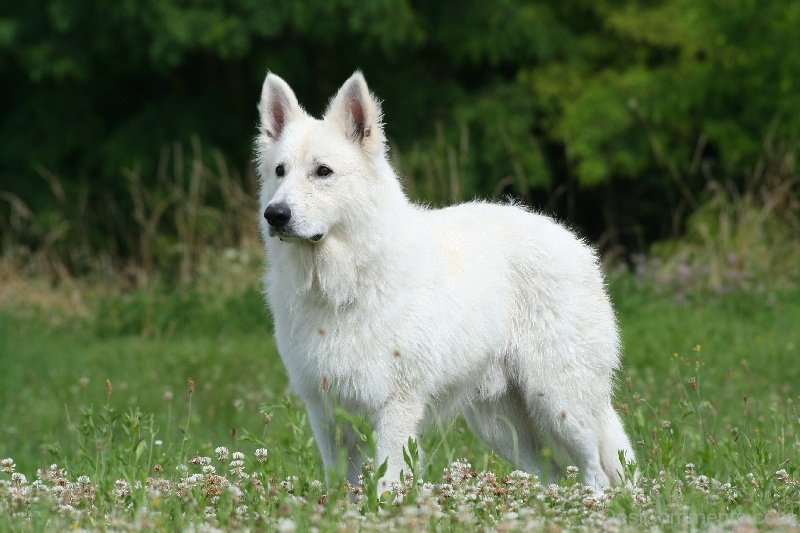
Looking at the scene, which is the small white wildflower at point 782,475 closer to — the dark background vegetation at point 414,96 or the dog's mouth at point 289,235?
the dog's mouth at point 289,235

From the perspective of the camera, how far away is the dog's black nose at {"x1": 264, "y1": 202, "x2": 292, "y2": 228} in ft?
14.5

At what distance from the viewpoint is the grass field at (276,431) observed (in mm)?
3711

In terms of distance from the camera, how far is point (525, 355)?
201 inches

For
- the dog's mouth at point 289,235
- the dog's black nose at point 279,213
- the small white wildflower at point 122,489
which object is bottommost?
the small white wildflower at point 122,489

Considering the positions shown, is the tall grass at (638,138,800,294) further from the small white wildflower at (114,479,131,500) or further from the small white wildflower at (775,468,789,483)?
the small white wildflower at (114,479,131,500)

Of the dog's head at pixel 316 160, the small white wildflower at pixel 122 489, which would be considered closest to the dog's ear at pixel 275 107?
the dog's head at pixel 316 160

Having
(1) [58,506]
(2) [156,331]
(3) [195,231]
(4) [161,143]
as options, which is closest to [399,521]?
(1) [58,506]

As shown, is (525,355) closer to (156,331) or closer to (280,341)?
(280,341)

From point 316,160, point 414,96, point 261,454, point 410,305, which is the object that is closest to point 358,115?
point 316,160

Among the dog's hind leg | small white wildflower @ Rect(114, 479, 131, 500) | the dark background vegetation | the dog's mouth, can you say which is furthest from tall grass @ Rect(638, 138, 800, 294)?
small white wildflower @ Rect(114, 479, 131, 500)

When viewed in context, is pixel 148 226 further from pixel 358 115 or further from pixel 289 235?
pixel 289 235

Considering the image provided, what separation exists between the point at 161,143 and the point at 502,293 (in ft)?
36.4

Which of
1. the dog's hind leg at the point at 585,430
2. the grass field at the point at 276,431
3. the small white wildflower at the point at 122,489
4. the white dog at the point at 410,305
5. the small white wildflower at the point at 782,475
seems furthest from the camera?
the dog's hind leg at the point at 585,430

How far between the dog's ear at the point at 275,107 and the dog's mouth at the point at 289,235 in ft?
1.89
